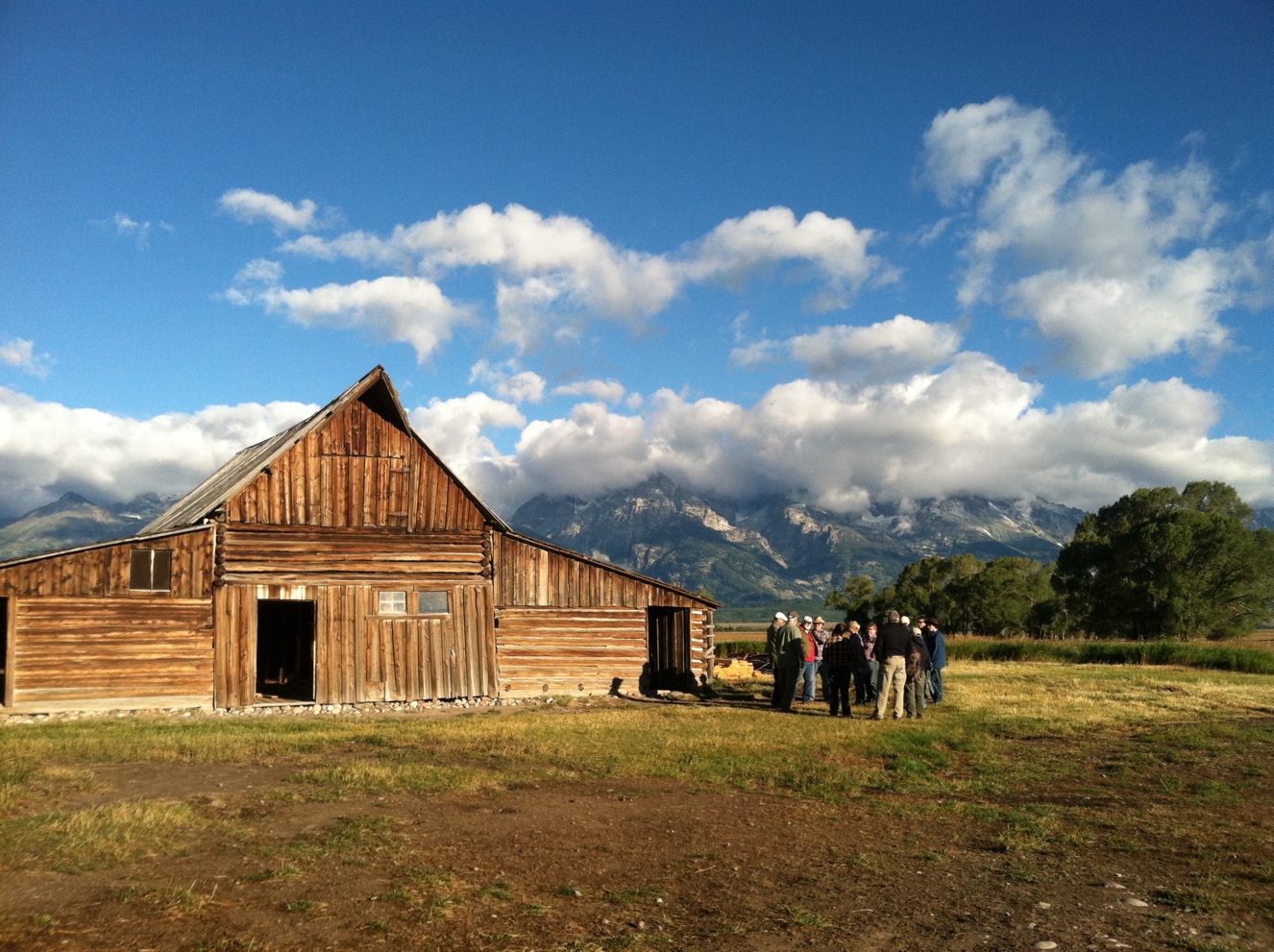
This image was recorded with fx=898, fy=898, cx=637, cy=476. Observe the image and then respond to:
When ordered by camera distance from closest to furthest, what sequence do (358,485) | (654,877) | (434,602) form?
(654,877), (358,485), (434,602)

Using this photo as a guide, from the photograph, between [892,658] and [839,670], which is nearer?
[892,658]

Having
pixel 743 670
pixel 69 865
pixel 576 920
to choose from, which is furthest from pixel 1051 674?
pixel 69 865

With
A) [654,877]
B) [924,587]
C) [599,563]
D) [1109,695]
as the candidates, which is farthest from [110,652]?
[924,587]

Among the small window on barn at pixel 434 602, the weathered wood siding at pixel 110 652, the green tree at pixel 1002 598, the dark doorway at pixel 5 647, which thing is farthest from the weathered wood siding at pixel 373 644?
the green tree at pixel 1002 598

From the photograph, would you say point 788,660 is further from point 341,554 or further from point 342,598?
point 341,554

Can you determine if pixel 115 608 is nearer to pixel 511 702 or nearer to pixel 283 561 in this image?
pixel 283 561

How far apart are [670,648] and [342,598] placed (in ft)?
35.2

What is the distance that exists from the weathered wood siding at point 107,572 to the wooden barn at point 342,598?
0.10 feet

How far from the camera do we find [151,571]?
69.1 feet

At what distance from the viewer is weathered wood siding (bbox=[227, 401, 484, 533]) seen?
22562 mm

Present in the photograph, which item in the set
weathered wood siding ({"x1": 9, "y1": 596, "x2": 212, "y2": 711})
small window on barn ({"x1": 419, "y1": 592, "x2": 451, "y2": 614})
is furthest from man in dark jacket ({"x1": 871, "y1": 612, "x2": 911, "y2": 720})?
weathered wood siding ({"x1": 9, "y1": 596, "x2": 212, "y2": 711})

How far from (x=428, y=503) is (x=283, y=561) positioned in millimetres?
3941

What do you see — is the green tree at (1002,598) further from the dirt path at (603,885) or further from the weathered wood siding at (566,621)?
the dirt path at (603,885)

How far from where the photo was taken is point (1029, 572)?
8956 centimetres
